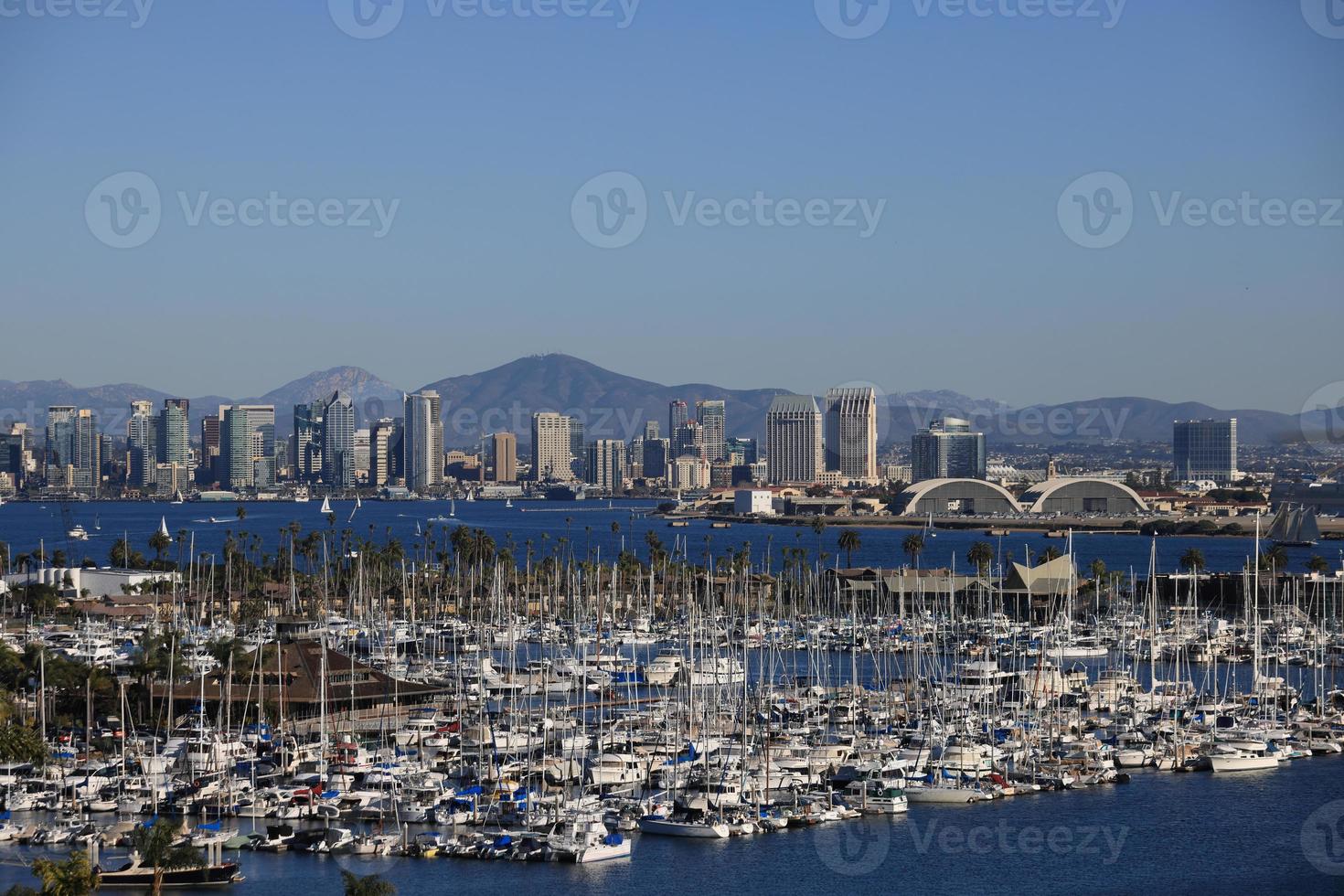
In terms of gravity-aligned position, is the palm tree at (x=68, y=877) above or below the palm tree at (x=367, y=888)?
above

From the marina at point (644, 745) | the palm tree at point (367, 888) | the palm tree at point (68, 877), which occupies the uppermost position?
the palm tree at point (68, 877)

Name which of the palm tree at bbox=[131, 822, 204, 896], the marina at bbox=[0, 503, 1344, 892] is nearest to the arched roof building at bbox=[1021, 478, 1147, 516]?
the marina at bbox=[0, 503, 1344, 892]

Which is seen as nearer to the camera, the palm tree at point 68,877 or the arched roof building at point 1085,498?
the palm tree at point 68,877

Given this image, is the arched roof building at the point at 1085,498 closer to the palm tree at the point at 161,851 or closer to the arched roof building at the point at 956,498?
the arched roof building at the point at 956,498

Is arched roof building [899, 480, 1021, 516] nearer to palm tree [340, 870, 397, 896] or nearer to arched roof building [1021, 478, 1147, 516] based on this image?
arched roof building [1021, 478, 1147, 516]

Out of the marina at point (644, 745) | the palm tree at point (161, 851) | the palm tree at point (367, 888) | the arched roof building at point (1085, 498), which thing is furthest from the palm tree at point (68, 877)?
the arched roof building at point (1085, 498)

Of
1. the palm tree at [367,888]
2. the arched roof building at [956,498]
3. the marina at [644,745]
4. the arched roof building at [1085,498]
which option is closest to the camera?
the palm tree at [367,888]
